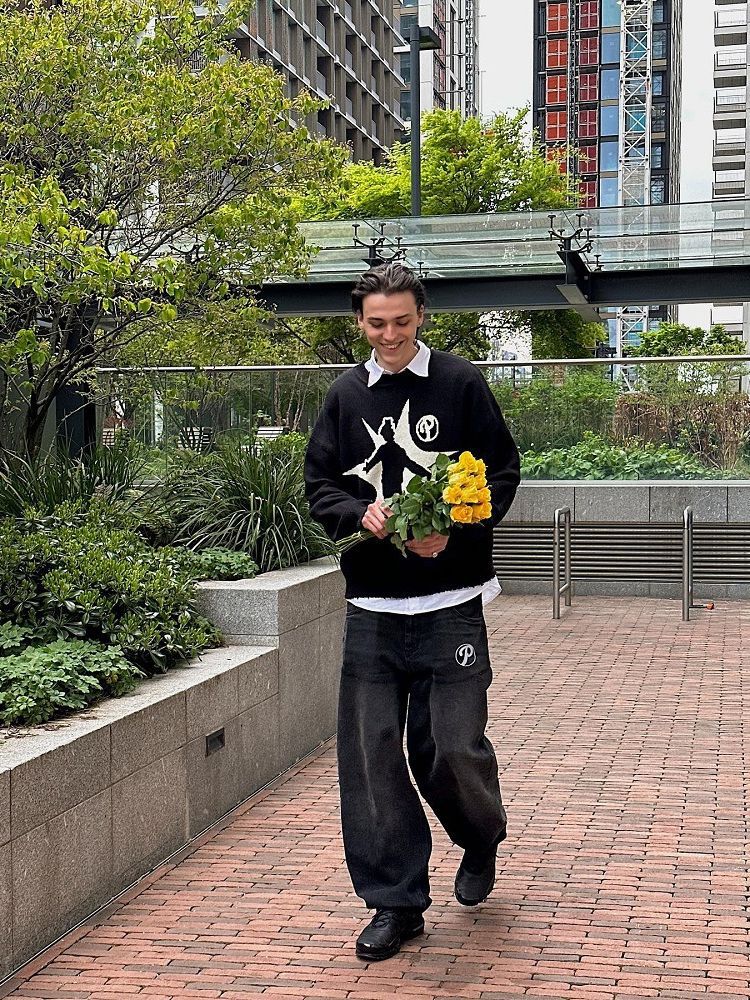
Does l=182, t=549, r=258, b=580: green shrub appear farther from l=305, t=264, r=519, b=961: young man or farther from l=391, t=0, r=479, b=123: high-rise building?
l=391, t=0, r=479, b=123: high-rise building

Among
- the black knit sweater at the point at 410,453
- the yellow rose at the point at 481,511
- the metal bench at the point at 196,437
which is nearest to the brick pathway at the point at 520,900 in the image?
the black knit sweater at the point at 410,453

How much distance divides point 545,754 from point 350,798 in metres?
3.24

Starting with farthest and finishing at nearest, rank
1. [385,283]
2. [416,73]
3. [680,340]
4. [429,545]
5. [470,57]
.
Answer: [470,57]
[680,340]
[416,73]
[385,283]
[429,545]

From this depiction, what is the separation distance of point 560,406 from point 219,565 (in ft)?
26.1

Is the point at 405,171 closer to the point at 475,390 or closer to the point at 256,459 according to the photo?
the point at 256,459

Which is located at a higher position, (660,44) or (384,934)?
(660,44)

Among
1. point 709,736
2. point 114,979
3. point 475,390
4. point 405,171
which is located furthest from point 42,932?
point 405,171

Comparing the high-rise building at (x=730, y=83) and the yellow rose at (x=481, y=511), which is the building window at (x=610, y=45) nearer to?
the high-rise building at (x=730, y=83)

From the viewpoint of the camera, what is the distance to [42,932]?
4.59 m

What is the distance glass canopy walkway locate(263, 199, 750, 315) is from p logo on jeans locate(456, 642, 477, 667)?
18308 millimetres

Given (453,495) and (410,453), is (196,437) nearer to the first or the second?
(410,453)

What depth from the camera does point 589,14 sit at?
477ft

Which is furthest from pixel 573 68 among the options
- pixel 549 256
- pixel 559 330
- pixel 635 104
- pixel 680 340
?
pixel 549 256

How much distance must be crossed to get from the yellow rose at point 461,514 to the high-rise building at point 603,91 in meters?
133
